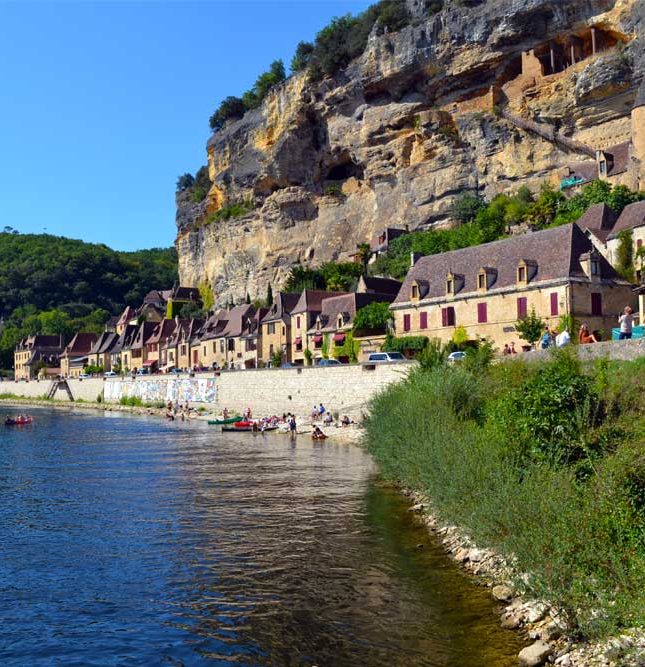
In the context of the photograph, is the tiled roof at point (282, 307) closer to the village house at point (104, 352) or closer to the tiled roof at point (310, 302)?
the tiled roof at point (310, 302)

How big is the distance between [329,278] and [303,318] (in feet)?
46.8

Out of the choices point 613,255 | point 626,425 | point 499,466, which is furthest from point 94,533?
point 613,255

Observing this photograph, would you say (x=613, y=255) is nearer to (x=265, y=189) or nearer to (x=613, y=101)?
(x=613, y=101)

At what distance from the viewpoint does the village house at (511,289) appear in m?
39.0

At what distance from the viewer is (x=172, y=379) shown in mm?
67688

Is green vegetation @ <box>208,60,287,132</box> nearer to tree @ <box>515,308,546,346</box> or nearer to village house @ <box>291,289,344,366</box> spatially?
village house @ <box>291,289,344,366</box>

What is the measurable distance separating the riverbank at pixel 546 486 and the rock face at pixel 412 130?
160 ft

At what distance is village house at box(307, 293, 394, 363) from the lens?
54.8 metres

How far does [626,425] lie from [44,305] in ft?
523

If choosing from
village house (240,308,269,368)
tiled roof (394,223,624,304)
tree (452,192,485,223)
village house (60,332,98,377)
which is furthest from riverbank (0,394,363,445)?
tree (452,192,485,223)

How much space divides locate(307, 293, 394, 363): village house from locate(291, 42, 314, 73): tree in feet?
145

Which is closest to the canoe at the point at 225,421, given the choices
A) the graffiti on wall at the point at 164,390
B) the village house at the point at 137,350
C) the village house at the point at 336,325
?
the graffiti on wall at the point at 164,390

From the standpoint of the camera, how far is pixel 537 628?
35.9ft

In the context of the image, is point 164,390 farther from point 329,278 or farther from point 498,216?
point 498,216
